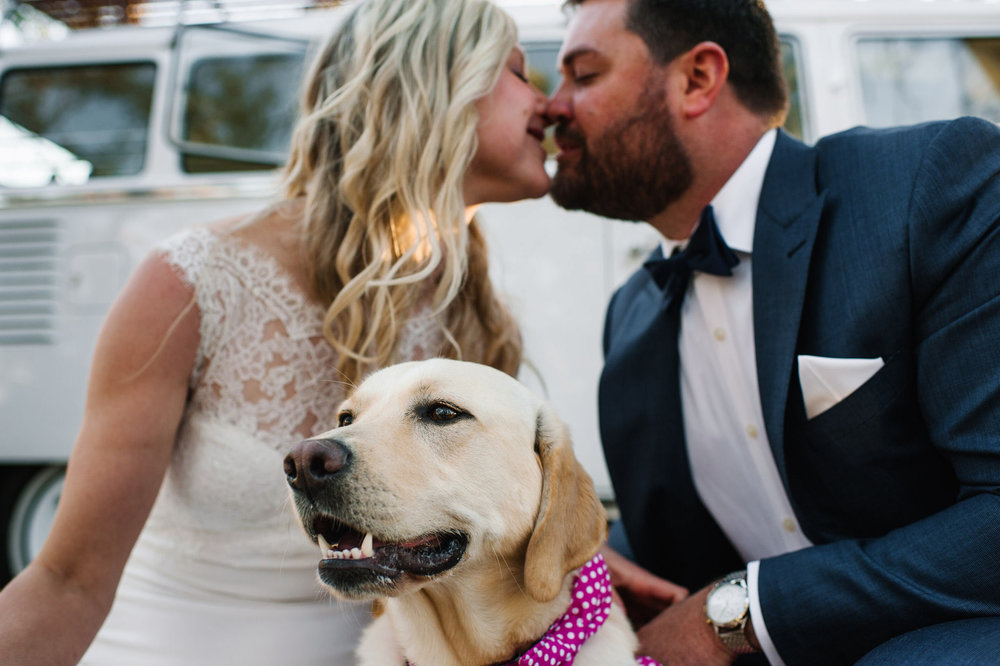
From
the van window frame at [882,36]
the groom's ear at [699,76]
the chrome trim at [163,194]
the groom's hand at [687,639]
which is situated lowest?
the groom's hand at [687,639]

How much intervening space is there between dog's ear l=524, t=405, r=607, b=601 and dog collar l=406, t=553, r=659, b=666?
0.33 feet

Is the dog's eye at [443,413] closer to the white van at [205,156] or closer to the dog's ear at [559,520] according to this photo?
the dog's ear at [559,520]

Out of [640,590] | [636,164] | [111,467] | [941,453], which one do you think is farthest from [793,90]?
[111,467]

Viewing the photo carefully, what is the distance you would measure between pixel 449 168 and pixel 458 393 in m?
0.79

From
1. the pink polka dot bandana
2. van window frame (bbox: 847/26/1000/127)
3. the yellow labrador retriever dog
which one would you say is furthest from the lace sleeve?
van window frame (bbox: 847/26/1000/127)

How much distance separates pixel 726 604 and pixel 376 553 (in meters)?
0.87

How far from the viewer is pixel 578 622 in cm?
159

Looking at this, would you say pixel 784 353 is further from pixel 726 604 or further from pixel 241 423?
pixel 241 423

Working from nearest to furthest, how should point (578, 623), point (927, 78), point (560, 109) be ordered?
point (578, 623) → point (560, 109) → point (927, 78)

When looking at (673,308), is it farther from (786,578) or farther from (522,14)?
(522,14)

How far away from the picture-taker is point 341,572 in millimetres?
1371

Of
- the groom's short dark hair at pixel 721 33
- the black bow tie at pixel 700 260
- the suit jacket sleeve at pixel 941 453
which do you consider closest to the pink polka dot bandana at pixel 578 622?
the suit jacket sleeve at pixel 941 453

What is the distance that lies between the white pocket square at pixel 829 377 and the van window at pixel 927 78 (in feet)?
8.39

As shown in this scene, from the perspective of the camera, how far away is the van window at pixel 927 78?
12.2 feet
